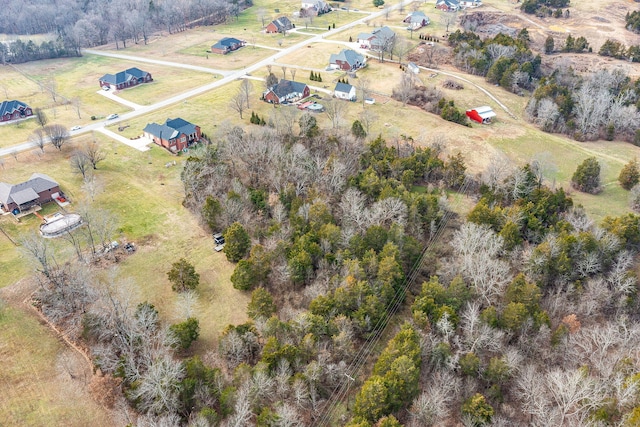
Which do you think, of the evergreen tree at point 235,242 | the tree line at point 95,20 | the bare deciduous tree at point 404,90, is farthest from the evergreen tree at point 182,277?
the tree line at point 95,20

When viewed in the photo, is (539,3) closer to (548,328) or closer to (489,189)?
(489,189)

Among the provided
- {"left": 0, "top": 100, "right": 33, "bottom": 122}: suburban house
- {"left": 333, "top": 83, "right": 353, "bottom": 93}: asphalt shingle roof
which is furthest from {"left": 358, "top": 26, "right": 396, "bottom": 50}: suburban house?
{"left": 0, "top": 100, "right": 33, "bottom": 122}: suburban house

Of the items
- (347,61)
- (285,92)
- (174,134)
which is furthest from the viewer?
(347,61)

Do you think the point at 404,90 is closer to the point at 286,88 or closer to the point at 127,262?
the point at 286,88

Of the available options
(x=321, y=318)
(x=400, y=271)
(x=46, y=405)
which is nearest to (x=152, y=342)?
(x=46, y=405)

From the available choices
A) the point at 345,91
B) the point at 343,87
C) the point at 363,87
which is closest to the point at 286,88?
the point at 343,87

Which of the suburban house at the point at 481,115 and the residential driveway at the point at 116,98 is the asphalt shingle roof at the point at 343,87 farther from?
the residential driveway at the point at 116,98
